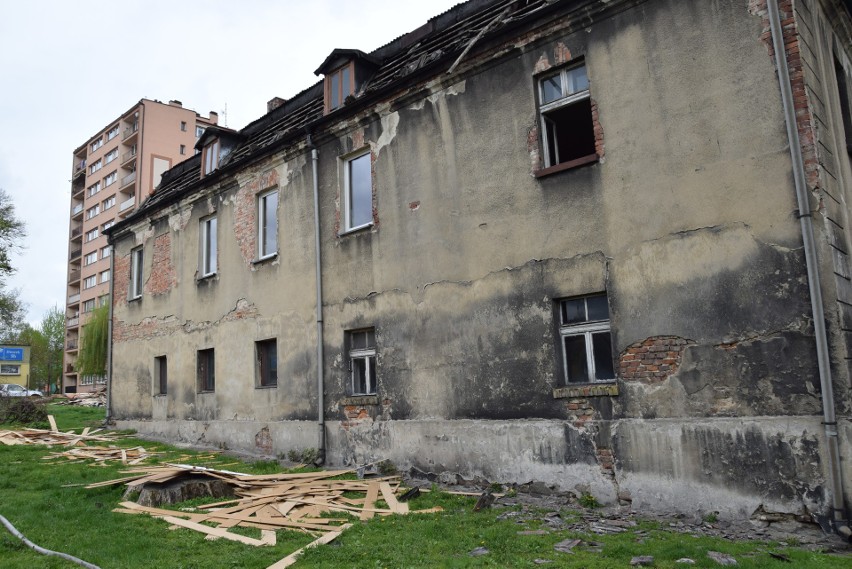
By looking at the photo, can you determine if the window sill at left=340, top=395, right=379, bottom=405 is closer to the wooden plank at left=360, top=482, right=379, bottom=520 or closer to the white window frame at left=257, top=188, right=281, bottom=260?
the wooden plank at left=360, top=482, right=379, bottom=520

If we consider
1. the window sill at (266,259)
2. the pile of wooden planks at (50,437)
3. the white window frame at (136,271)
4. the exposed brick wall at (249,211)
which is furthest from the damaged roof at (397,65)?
the pile of wooden planks at (50,437)

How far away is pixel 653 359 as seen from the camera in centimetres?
797

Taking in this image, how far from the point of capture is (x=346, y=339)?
39.7 ft

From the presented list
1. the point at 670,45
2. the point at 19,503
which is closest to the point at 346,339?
the point at 19,503

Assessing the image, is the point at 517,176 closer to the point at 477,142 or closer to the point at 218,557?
the point at 477,142

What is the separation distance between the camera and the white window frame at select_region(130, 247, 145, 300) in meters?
19.2

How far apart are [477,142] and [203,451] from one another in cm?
934

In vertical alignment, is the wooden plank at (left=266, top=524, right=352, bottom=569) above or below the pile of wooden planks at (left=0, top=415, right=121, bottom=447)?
below

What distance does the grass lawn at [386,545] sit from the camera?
5.94 m

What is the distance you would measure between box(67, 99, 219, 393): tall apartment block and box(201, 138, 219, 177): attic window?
37.2 metres

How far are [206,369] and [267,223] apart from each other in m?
4.19

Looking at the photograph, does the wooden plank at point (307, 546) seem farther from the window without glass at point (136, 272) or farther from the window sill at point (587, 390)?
the window without glass at point (136, 272)

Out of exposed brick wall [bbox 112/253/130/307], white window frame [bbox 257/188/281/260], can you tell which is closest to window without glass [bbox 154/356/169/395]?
exposed brick wall [bbox 112/253/130/307]

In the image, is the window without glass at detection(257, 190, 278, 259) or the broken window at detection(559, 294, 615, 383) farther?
the window without glass at detection(257, 190, 278, 259)
